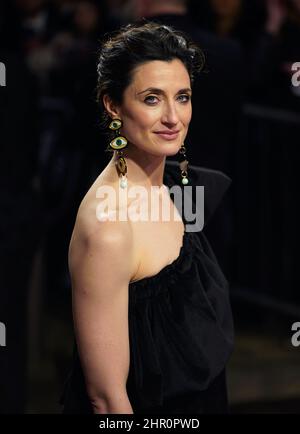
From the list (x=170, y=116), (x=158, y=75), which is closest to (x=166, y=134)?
(x=170, y=116)

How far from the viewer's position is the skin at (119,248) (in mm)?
3215

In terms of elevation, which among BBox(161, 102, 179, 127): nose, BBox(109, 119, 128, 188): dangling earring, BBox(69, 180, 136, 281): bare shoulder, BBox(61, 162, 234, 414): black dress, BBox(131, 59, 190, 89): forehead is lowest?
BBox(61, 162, 234, 414): black dress

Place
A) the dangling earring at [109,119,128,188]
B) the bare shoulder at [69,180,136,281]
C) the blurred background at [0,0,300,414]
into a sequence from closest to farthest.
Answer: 1. the bare shoulder at [69,180,136,281]
2. the dangling earring at [109,119,128,188]
3. the blurred background at [0,0,300,414]

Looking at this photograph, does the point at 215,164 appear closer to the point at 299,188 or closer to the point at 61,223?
the point at 299,188

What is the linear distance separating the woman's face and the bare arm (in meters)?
0.24

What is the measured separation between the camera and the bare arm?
321 cm

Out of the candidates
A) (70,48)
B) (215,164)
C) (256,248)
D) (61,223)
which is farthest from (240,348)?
(215,164)

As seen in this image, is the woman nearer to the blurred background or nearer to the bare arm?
the bare arm

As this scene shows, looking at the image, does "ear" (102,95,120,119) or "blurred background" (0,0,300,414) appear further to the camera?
"blurred background" (0,0,300,414)

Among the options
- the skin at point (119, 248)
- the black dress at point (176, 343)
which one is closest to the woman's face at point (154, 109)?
the skin at point (119, 248)

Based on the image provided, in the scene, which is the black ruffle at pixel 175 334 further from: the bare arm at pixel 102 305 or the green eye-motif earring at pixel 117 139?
the green eye-motif earring at pixel 117 139

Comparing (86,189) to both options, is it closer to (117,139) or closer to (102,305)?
(117,139)

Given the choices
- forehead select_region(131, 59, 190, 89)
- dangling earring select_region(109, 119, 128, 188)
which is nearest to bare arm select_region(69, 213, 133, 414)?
dangling earring select_region(109, 119, 128, 188)
